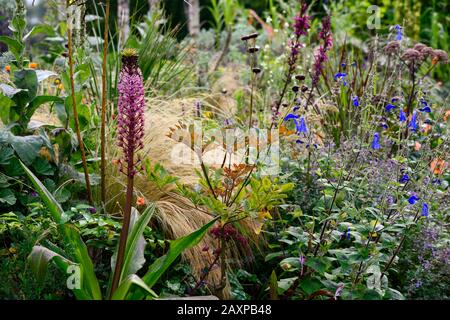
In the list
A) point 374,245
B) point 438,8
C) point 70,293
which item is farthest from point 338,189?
point 438,8

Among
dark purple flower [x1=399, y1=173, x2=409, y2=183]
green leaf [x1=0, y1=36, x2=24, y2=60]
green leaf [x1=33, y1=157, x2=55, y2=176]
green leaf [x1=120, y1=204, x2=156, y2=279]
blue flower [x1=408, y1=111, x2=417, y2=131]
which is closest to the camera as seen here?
green leaf [x1=120, y1=204, x2=156, y2=279]

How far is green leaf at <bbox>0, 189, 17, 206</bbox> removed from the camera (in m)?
3.17

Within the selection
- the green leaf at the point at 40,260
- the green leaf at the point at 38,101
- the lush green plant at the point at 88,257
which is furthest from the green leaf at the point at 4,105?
the green leaf at the point at 40,260

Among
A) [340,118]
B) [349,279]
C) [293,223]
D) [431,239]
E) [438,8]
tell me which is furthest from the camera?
[438,8]

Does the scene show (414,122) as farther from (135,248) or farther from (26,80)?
(26,80)

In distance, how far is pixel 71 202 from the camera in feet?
11.1

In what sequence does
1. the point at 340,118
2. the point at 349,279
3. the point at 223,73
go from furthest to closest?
the point at 223,73, the point at 340,118, the point at 349,279

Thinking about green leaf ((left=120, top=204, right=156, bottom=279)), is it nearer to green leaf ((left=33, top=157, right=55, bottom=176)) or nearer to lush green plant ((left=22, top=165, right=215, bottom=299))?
lush green plant ((left=22, top=165, right=215, bottom=299))

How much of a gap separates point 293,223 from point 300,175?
1.06 feet

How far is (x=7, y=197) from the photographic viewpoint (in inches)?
126

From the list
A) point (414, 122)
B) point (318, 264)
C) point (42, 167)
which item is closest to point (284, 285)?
point (318, 264)

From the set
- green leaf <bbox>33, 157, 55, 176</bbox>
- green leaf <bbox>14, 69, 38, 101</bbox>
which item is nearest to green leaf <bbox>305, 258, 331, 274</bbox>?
green leaf <bbox>33, 157, 55, 176</bbox>

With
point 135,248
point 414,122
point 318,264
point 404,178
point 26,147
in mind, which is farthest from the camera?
point 414,122
